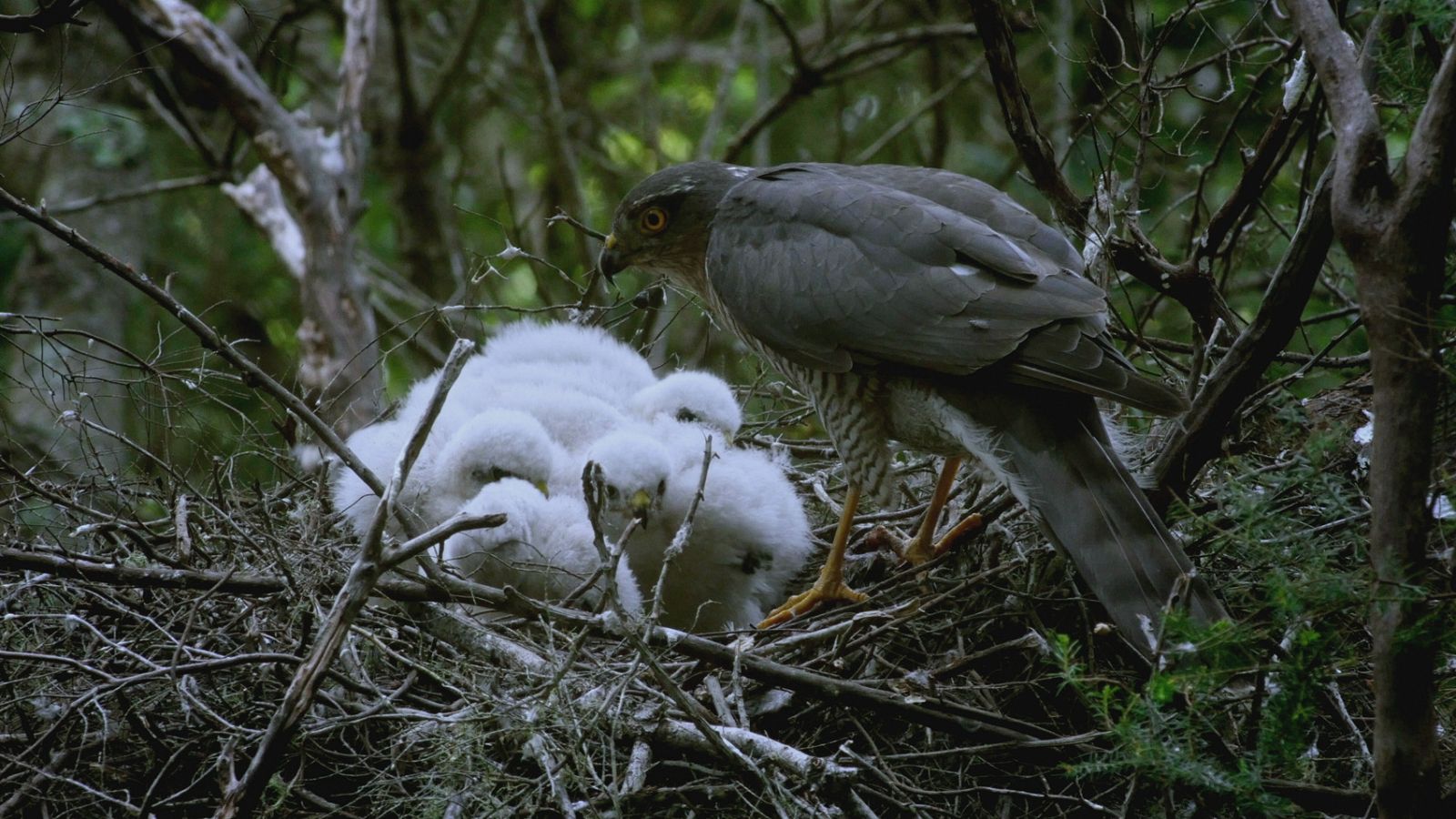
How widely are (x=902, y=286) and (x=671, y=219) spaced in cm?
112

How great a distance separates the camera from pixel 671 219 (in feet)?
14.2

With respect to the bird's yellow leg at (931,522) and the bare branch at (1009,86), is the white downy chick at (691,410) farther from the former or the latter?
the bare branch at (1009,86)

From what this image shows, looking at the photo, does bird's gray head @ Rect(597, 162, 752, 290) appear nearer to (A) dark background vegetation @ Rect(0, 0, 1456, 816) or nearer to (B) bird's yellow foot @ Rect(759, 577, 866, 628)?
(A) dark background vegetation @ Rect(0, 0, 1456, 816)

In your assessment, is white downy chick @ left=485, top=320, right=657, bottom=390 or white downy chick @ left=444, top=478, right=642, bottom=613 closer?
white downy chick @ left=444, top=478, right=642, bottom=613

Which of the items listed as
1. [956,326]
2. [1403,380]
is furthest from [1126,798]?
[956,326]

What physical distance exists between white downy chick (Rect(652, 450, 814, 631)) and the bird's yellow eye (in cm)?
82

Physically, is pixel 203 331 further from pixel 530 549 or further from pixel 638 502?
pixel 638 502

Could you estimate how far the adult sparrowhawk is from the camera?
3.03 meters

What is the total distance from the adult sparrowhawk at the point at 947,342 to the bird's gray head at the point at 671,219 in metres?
0.09

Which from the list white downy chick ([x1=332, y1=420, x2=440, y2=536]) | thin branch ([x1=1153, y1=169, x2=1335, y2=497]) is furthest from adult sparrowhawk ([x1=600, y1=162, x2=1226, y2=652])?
white downy chick ([x1=332, y1=420, x2=440, y2=536])

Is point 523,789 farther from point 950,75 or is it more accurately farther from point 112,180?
point 950,75

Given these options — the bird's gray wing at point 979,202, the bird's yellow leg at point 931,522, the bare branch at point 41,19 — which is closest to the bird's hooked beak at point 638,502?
the bird's yellow leg at point 931,522

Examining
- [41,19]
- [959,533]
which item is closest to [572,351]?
[959,533]

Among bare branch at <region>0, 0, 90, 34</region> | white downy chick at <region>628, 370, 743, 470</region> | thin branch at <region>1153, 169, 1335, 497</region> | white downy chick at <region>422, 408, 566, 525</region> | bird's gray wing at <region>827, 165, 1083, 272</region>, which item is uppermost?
bare branch at <region>0, 0, 90, 34</region>
